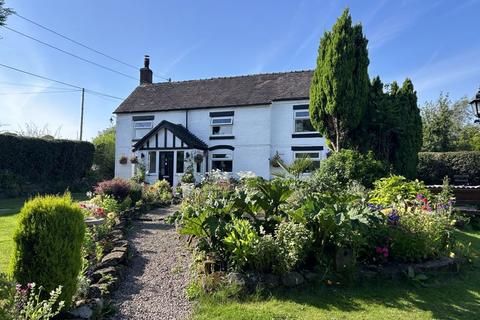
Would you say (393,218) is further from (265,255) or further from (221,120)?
(221,120)

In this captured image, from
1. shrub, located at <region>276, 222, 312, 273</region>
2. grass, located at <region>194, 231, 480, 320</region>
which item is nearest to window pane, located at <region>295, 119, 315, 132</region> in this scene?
grass, located at <region>194, 231, 480, 320</region>

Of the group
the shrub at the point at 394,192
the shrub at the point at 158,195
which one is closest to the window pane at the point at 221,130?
the shrub at the point at 158,195

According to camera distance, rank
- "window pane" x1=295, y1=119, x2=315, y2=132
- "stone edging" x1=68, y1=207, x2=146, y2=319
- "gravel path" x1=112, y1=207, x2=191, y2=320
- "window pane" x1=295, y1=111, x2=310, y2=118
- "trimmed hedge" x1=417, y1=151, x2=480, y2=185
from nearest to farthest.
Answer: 1. "stone edging" x1=68, y1=207, x2=146, y2=319
2. "gravel path" x1=112, y1=207, x2=191, y2=320
3. "trimmed hedge" x1=417, y1=151, x2=480, y2=185
4. "window pane" x1=295, y1=111, x2=310, y2=118
5. "window pane" x1=295, y1=119, x2=315, y2=132

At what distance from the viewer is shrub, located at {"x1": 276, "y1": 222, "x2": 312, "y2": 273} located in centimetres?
501

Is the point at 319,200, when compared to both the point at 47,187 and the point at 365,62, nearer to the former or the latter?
the point at 365,62

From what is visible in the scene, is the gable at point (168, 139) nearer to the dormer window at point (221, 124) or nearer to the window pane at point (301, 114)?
the dormer window at point (221, 124)

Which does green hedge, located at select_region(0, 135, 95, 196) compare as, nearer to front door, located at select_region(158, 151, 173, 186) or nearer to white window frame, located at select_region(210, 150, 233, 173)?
front door, located at select_region(158, 151, 173, 186)

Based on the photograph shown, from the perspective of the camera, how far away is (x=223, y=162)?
21938 millimetres

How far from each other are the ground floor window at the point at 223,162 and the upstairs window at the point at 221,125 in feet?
4.40

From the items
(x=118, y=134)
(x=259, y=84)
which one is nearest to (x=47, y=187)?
(x=118, y=134)

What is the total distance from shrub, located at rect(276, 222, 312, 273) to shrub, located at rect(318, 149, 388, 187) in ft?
18.3

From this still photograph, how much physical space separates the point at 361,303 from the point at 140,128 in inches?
826

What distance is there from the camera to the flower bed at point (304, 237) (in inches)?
197

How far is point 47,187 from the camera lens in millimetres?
18938
